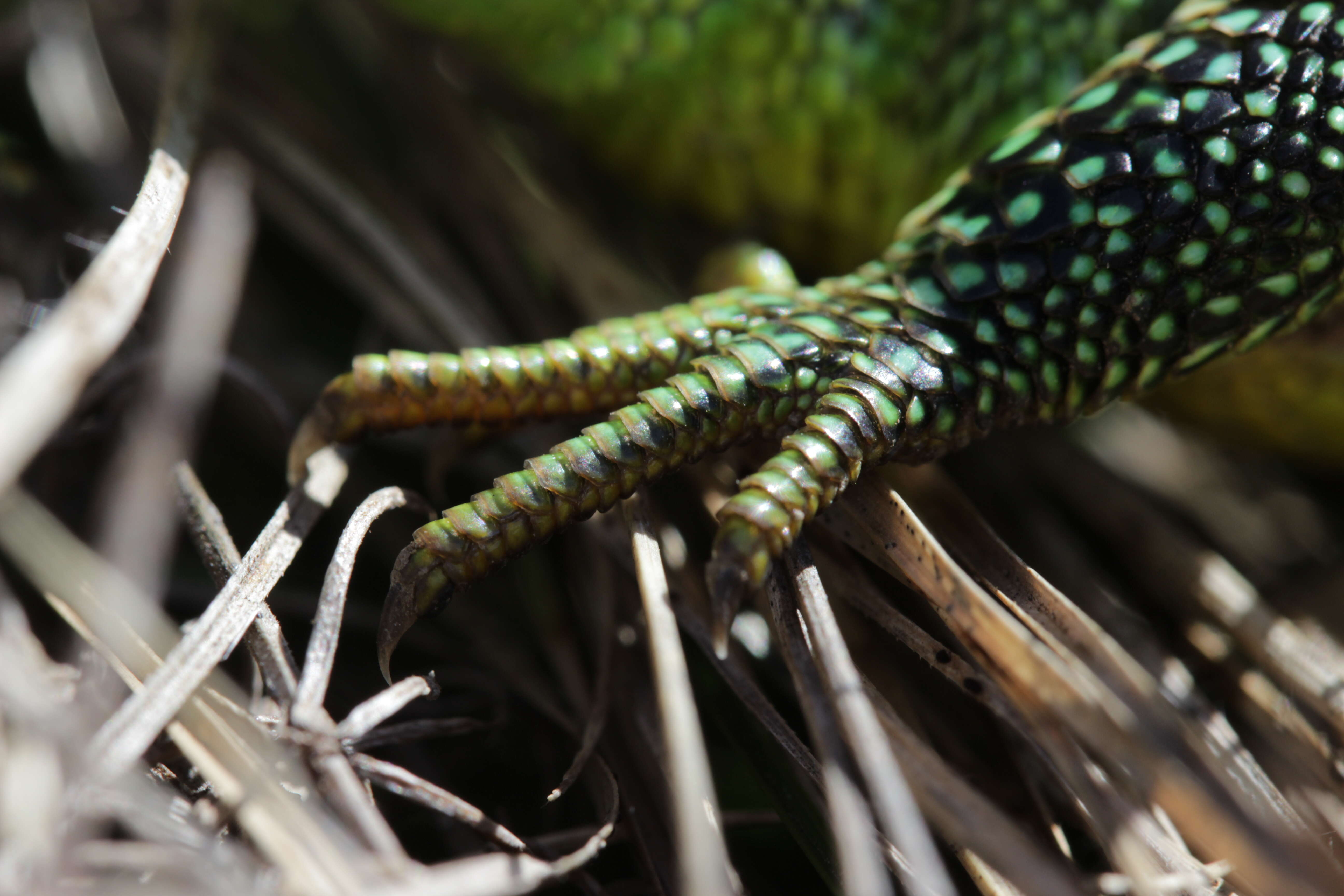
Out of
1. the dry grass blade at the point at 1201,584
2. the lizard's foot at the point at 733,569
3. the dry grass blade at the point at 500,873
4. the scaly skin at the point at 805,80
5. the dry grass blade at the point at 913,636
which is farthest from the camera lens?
the scaly skin at the point at 805,80

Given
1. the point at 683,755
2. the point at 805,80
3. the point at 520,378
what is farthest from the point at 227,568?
the point at 805,80

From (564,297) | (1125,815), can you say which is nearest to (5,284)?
(564,297)

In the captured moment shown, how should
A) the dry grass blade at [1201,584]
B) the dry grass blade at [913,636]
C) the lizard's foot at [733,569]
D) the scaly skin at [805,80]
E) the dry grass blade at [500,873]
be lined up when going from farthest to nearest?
the scaly skin at [805,80], the dry grass blade at [1201,584], the dry grass blade at [913,636], the lizard's foot at [733,569], the dry grass blade at [500,873]

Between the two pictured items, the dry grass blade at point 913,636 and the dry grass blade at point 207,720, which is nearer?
the dry grass blade at point 207,720

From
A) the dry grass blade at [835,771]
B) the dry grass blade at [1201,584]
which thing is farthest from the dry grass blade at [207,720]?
the dry grass blade at [1201,584]

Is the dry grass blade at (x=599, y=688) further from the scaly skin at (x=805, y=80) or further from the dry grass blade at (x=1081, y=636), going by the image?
the scaly skin at (x=805, y=80)

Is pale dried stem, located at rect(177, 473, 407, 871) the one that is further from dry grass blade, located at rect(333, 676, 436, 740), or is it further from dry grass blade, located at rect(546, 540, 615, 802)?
dry grass blade, located at rect(546, 540, 615, 802)

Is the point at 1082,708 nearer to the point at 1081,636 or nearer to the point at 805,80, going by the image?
the point at 1081,636

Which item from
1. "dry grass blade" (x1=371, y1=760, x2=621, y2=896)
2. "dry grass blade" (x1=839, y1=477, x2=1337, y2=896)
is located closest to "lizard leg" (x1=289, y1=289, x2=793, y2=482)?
"dry grass blade" (x1=839, y1=477, x2=1337, y2=896)

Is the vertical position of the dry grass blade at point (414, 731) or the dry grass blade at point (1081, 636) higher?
the dry grass blade at point (1081, 636)
